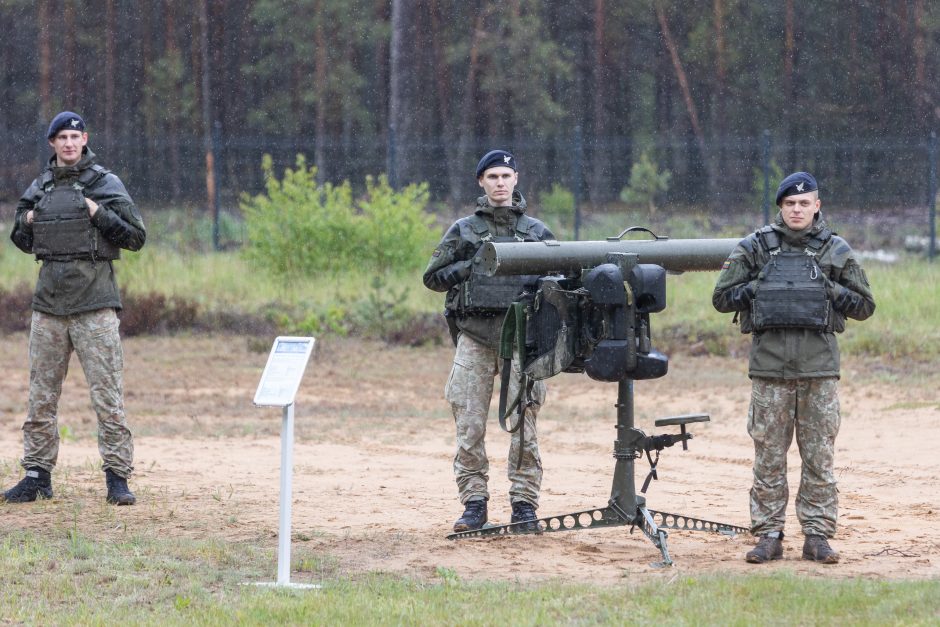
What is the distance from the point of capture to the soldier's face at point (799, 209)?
6.68 metres

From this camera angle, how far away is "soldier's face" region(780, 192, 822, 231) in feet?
21.9

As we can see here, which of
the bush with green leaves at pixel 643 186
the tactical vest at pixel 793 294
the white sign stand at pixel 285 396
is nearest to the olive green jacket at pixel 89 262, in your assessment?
the white sign stand at pixel 285 396

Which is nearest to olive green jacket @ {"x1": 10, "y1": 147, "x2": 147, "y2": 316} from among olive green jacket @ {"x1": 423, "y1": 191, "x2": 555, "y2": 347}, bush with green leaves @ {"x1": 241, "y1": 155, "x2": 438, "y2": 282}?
olive green jacket @ {"x1": 423, "y1": 191, "x2": 555, "y2": 347}

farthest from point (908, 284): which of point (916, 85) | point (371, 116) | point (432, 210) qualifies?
point (371, 116)

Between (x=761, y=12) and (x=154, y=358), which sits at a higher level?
(x=761, y=12)

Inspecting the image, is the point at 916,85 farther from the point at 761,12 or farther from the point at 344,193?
the point at 344,193

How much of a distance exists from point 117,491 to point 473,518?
2345 mm

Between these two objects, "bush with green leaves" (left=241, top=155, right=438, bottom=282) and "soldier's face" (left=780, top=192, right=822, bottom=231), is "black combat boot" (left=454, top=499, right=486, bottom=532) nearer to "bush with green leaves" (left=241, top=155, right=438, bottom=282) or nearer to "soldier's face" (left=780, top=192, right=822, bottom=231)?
"soldier's face" (left=780, top=192, right=822, bottom=231)

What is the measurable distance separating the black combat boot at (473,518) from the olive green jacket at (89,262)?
2470 mm

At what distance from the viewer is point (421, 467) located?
1062cm

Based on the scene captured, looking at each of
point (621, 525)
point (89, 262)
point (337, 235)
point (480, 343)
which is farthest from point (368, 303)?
point (621, 525)

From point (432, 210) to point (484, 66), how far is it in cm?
898

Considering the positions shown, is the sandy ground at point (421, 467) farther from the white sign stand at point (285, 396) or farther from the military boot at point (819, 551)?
the white sign stand at point (285, 396)

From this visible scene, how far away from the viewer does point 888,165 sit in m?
30.9
